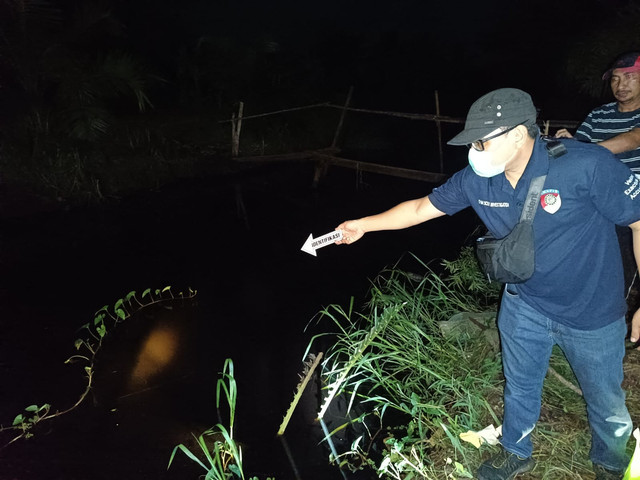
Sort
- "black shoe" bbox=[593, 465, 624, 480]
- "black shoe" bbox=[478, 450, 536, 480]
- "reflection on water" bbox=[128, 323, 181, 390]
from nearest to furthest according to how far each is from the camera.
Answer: "black shoe" bbox=[593, 465, 624, 480], "black shoe" bbox=[478, 450, 536, 480], "reflection on water" bbox=[128, 323, 181, 390]

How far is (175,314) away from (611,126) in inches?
125

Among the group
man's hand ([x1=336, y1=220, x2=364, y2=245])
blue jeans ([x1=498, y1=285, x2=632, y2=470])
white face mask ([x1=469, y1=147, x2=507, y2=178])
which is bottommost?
blue jeans ([x1=498, y1=285, x2=632, y2=470])

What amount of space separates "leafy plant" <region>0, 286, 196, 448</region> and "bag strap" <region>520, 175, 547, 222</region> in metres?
2.66

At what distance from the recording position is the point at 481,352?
10.5ft

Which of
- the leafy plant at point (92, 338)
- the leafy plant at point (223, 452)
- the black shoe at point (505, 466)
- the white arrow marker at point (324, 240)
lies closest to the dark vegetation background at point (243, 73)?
the leafy plant at point (92, 338)

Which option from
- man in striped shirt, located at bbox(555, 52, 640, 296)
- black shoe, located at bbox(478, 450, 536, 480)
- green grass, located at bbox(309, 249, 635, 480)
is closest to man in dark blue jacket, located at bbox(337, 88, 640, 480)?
black shoe, located at bbox(478, 450, 536, 480)

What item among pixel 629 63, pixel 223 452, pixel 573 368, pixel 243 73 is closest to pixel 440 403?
pixel 573 368

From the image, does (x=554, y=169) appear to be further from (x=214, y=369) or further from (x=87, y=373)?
(x=87, y=373)

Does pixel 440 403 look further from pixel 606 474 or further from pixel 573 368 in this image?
pixel 573 368

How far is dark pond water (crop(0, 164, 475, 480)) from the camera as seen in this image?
9.21 feet

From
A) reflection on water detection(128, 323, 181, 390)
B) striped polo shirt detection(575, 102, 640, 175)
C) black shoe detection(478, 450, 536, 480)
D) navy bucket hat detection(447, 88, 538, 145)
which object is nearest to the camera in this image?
navy bucket hat detection(447, 88, 538, 145)

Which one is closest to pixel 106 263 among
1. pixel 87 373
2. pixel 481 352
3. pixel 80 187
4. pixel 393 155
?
pixel 87 373

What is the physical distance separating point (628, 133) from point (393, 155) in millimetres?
7538

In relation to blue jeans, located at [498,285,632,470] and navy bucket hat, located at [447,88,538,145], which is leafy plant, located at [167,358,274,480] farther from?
navy bucket hat, located at [447,88,538,145]
